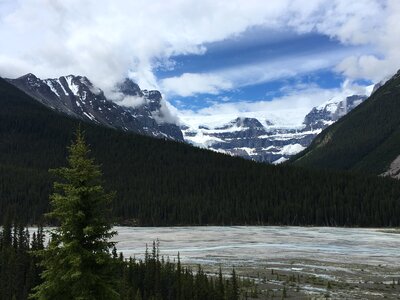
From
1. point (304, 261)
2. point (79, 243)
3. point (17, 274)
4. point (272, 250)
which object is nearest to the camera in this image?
point (79, 243)

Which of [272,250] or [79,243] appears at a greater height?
[79,243]

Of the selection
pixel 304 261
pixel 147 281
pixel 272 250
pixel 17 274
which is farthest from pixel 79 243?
pixel 272 250

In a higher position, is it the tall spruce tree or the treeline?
the tall spruce tree

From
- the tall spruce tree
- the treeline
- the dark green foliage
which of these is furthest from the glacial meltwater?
the tall spruce tree

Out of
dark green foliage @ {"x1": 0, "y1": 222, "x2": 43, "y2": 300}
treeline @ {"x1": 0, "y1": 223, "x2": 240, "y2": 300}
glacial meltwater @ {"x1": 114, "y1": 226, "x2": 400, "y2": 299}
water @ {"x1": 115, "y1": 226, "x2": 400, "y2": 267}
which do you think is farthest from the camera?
water @ {"x1": 115, "y1": 226, "x2": 400, "y2": 267}

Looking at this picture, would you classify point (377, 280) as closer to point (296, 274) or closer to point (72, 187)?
point (296, 274)

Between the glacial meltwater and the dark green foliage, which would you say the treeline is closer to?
the dark green foliage

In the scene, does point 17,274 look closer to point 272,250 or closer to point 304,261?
point 304,261

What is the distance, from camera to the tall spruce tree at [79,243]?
20.7m

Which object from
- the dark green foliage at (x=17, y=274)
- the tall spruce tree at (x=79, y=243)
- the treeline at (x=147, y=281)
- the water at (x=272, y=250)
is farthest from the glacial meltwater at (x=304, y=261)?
Answer: the tall spruce tree at (x=79, y=243)

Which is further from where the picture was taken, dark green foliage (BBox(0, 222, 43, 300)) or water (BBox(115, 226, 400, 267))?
water (BBox(115, 226, 400, 267))

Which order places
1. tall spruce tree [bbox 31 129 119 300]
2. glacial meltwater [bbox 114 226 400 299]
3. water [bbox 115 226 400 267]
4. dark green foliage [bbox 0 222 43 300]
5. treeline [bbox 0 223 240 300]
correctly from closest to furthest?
tall spruce tree [bbox 31 129 119 300] < treeline [bbox 0 223 240 300] < glacial meltwater [bbox 114 226 400 299] < dark green foliage [bbox 0 222 43 300] < water [bbox 115 226 400 267]

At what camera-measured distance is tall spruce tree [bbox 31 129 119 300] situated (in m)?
20.7

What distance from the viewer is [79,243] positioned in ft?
69.2
